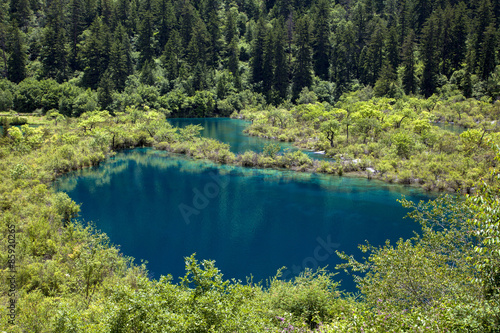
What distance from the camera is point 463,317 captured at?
21.1ft

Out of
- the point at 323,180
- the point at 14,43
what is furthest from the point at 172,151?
the point at 14,43

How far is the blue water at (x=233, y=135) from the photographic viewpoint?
47.3 metres

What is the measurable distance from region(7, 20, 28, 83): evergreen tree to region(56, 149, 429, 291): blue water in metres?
57.9

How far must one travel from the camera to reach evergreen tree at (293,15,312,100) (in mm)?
87812

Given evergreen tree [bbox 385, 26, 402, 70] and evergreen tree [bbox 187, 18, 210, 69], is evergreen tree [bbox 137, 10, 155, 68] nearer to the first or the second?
evergreen tree [bbox 187, 18, 210, 69]

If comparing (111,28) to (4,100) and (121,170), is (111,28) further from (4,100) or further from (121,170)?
(121,170)

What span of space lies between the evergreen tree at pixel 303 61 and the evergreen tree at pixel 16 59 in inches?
2561

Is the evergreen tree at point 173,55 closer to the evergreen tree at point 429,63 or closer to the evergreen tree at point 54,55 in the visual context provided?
the evergreen tree at point 54,55

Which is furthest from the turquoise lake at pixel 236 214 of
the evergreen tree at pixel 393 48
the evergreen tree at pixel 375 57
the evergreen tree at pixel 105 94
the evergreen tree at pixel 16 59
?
the evergreen tree at pixel 393 48

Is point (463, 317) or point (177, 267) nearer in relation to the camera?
point (463, 317)

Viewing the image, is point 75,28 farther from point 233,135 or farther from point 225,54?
point 233,135

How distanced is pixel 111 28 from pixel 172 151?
6612cm

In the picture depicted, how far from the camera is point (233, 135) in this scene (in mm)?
57531

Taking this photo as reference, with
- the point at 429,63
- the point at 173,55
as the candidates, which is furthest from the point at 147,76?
the point at 429,63
